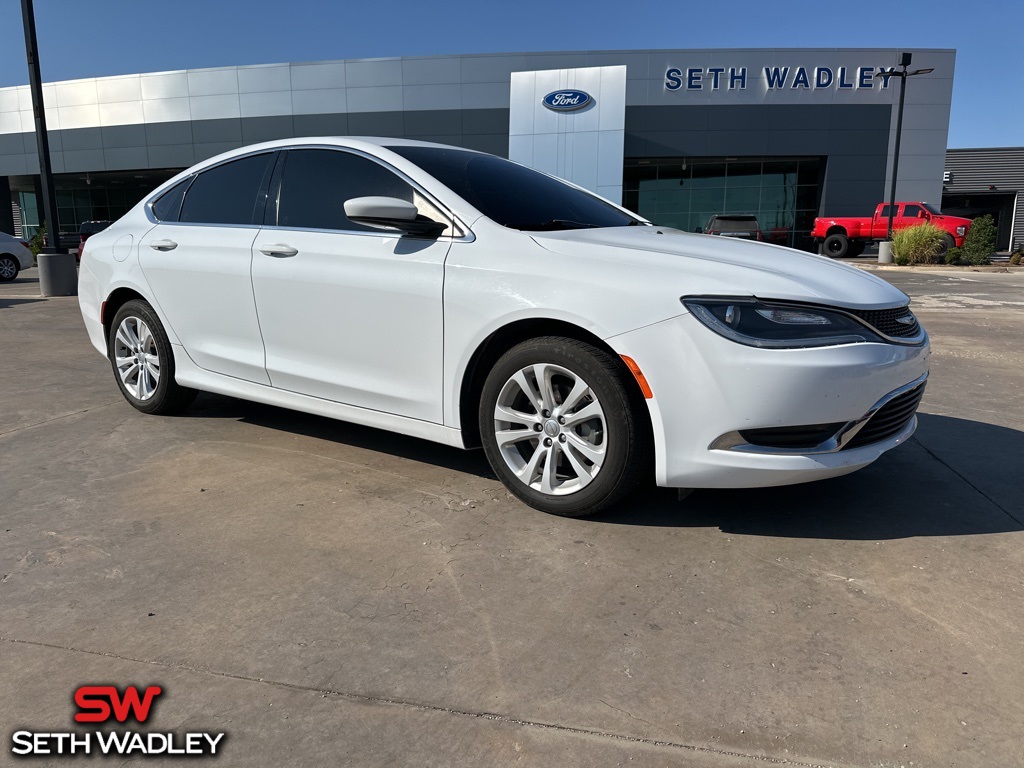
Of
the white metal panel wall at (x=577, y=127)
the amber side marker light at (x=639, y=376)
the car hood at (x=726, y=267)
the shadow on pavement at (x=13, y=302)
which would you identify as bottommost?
the shadow on pavement at (x=13, y=302)

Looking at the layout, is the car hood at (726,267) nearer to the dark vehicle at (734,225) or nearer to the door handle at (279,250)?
the door handle at (279,250)

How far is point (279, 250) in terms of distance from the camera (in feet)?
12.7

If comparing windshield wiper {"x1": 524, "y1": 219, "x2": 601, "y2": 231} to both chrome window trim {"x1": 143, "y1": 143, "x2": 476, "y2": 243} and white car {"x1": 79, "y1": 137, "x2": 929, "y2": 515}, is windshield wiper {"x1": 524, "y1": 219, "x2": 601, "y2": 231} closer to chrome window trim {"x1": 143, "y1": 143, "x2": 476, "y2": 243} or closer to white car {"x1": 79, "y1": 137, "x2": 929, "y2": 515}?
white car {"x1": 79, "y1": 137, "x2": 929, "y2": 515}

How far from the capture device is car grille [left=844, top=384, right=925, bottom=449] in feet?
9.73

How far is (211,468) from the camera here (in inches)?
152

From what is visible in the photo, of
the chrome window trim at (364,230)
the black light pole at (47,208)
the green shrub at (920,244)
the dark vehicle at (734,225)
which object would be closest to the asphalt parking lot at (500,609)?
the chrome window trim at (364,230)

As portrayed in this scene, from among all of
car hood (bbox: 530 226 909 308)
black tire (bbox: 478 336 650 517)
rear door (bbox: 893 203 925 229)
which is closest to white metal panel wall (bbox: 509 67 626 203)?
rear door (bbox: 893 203 925 229)

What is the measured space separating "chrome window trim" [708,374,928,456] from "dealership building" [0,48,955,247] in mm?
28728

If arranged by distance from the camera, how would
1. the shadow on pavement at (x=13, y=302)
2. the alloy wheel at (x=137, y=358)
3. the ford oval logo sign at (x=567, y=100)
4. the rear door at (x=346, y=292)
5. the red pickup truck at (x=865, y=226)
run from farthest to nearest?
1. the ford oval logo sign at (x=567, y=100)
2. the red pickup truck at (x=865, y=226)
3. the shadow on pavement at (x=13, y=302)
4. the alloy wheel at (x=137, y=358)
5. the rear door at (x=346, y=292)

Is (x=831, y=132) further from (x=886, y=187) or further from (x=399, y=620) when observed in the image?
(x=399, y=620)

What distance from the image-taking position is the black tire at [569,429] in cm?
294

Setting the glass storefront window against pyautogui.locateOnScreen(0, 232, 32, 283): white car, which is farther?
the glass storefront window

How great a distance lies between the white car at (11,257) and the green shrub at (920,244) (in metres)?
25.6

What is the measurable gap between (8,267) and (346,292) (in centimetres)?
1835
